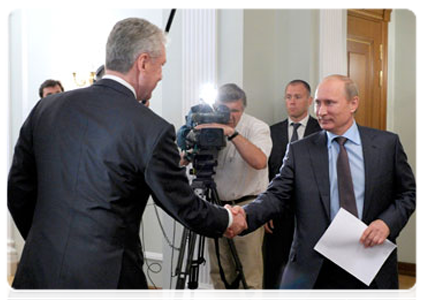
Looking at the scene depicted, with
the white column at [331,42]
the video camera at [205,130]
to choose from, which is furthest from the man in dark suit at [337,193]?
the white column at [331,42]

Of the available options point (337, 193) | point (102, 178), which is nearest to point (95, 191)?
point (102, 178)

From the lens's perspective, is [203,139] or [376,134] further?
[203,139]

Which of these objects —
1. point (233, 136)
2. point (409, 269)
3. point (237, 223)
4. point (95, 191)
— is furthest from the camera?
point (409, 269)

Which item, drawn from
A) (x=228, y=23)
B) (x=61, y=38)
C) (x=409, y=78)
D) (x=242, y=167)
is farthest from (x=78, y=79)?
(x=409, y=78)

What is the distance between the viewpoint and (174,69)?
3.92m

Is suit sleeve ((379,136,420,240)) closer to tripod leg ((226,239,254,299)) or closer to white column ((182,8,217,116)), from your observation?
tripod leg ((226,239,254,299))

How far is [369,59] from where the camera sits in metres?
5.01

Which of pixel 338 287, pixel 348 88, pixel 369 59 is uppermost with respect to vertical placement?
pixel 369 59

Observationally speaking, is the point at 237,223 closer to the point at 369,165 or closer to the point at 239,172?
the point at 369,165

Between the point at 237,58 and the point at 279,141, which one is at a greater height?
the point at 237,58

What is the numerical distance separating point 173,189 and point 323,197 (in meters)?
0.70

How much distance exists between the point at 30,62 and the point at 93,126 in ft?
11.9

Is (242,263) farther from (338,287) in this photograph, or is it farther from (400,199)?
(400,199)

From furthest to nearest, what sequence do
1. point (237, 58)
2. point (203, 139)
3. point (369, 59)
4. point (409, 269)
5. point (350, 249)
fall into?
1. point (409, 269)
2. point (369, 59)
3. point (237, 58)
4. point (203, 139)
5. point (350, 249)
